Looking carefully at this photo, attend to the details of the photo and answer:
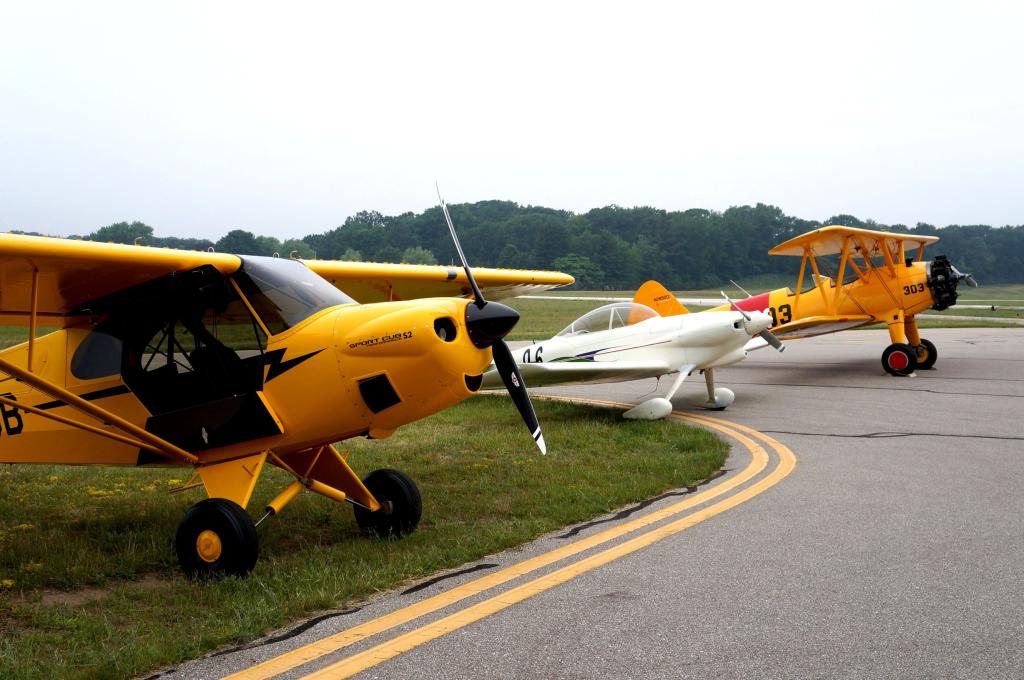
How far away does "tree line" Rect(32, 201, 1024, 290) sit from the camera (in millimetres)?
103188

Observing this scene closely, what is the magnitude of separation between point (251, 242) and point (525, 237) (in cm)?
5177

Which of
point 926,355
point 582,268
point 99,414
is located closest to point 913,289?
point 926,355

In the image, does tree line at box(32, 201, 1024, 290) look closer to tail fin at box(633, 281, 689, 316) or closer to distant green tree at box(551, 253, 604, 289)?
distant green tree at box(551, 253, 604, 289)

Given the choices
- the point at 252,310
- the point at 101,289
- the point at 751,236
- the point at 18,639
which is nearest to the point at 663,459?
the point at 252,310

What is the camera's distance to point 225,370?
18.5 ft

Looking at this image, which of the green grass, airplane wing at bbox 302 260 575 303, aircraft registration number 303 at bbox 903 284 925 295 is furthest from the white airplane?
aircraft registration number 303 at bbox 903 284 925 295

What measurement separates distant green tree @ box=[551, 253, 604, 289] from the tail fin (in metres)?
92.4

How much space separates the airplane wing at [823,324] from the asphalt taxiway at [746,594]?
1027cm

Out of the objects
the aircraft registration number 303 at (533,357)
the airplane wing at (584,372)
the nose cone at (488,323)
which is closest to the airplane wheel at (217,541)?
the nose cone at (488,323)

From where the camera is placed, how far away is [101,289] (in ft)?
19.6

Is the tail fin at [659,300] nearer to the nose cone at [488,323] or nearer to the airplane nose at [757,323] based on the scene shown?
the airplane nose at [757,323]

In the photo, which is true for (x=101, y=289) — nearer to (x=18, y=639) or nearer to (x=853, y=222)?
(x=18, y=639)

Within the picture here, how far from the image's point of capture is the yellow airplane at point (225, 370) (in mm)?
5121

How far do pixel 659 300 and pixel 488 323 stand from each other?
392 inches
